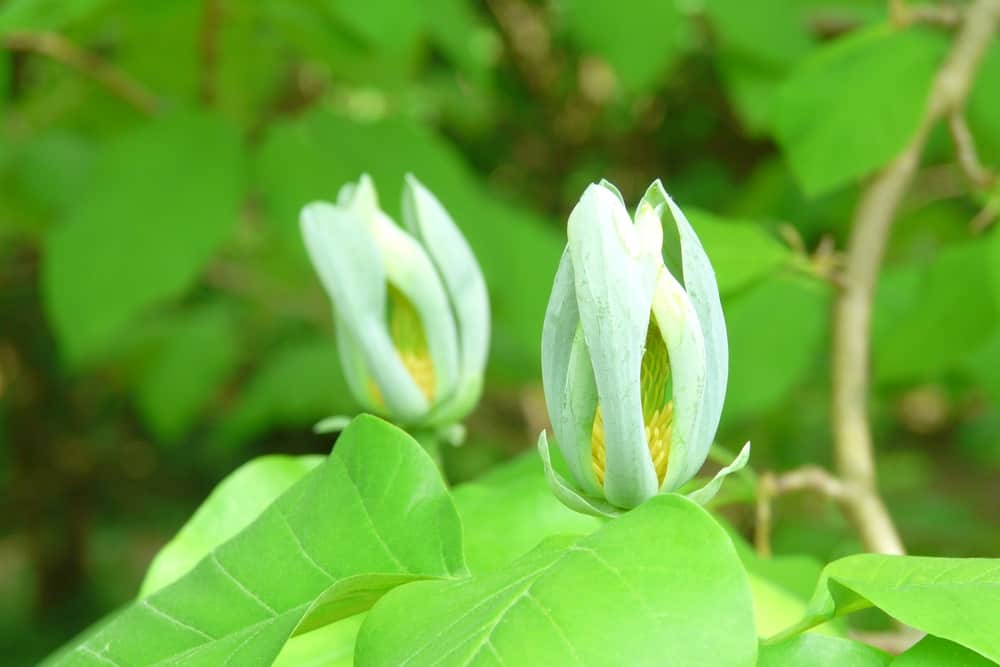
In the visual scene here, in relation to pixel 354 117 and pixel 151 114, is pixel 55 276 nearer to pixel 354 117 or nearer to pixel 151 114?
pixel 151 114

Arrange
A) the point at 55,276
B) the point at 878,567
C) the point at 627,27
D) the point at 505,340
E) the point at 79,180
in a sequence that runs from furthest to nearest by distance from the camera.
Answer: the point at 505,340 < the point at 79,180 < the point at 627,27 < the point at 55,276 < the point at 878,567

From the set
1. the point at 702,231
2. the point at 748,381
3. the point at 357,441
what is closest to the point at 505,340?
the point at 748,381

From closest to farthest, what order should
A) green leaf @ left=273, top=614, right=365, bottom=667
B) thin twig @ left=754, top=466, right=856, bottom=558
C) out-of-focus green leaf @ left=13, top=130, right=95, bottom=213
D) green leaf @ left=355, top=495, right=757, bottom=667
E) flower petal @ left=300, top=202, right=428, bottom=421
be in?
green leaf @ left=355, top=495, right=757, bottom=667 → green leaf @ left=273, top=614, right=365, bottom=667 → flower petal @ left=300, top=202, right=428, bottom=421 → thin twig @ left=754, top=466, right=856, bottom=558 → out-of-focus green leaf @ left=13, top=130, right=95, bottom=213

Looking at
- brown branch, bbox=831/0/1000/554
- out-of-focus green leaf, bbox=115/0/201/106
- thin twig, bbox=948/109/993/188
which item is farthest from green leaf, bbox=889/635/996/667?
out-of-focus green leaf, bbox=115/0/201/106

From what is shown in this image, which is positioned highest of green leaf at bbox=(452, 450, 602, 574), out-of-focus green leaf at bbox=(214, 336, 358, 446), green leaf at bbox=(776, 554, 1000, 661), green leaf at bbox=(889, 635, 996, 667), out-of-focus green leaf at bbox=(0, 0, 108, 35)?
out-of-focus green leaf at bbox=(0, 0, 108, 35)

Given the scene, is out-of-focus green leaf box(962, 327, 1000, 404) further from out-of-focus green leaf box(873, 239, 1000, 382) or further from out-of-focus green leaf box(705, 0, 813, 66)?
out-of-focus green leaf box(705, 0, 813, 66)

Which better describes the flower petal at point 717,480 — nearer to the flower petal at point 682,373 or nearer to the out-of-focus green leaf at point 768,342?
the flower petal at point 682,373

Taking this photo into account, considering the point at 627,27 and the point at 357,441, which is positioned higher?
the point at 627,27
